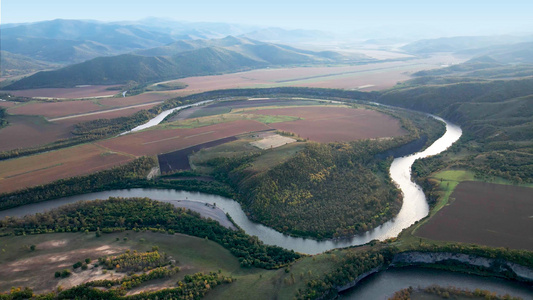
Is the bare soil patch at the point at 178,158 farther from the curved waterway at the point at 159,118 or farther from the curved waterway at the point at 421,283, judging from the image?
the curved waterway at the point at 421,283

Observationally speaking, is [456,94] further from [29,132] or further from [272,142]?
[29,132]

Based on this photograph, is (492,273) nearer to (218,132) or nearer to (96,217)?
(96,217)

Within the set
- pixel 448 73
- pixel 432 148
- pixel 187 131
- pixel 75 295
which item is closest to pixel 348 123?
pixel 432 148

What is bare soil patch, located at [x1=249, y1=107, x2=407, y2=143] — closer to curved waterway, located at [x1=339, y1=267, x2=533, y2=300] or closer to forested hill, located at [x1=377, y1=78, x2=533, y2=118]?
forested hill, located at [x1=377, y1=78, x2=533, y2=118]

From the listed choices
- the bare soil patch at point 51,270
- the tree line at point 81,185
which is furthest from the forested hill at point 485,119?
the bare soil patch at point 51,270

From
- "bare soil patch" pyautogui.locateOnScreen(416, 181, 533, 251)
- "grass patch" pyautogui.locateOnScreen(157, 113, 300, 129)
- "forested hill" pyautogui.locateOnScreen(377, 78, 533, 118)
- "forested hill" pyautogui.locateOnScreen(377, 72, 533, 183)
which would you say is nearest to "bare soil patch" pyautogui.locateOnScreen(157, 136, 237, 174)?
"grass patch" pyautogui.locateOnScreen(157, 113, 300, 129)

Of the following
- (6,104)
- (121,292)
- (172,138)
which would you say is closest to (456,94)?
(172,138)
